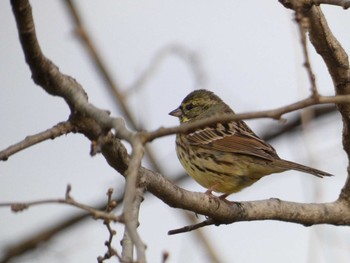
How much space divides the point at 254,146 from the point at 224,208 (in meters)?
1.66

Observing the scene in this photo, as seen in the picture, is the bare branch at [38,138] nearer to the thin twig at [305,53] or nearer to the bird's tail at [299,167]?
the thin twig at [305,53]

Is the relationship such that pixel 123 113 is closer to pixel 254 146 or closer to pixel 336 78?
pixel 336 78

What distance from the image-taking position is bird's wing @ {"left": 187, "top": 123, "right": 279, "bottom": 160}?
6.37m

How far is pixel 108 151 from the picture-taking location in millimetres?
3910

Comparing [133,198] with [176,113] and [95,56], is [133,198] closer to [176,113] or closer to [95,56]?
[95,56]

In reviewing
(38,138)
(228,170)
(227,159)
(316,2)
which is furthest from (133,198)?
(227,159)

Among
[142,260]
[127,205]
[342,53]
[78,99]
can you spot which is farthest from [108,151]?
[342,53]

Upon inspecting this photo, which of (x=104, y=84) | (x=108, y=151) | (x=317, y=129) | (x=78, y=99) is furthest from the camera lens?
(x=317, y=129)

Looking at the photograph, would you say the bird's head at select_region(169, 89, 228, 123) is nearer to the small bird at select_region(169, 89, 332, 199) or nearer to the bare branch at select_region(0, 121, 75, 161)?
the small bird at select_region(169, 89, 332, 199)

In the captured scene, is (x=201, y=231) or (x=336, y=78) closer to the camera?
(x=336, y=78)

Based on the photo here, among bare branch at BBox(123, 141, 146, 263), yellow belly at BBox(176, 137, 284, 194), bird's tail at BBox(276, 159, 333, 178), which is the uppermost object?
bare branch at BBox(123, 141, 146, 263)

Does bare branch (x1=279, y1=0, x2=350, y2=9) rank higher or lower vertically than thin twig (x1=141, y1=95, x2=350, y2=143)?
higher

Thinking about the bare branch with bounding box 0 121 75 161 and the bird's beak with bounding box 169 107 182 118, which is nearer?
the bare branch with bounding box 0 121 75 161

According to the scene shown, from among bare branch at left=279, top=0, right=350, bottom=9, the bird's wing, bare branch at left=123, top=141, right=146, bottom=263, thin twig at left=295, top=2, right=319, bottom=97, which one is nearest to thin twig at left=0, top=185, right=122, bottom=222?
bare branch at left=123, top=141, right=146, bottom=263
